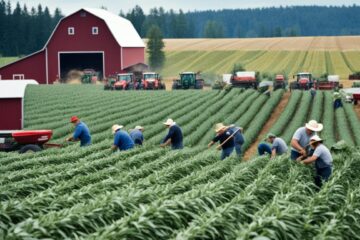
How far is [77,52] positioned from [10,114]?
3704 cm

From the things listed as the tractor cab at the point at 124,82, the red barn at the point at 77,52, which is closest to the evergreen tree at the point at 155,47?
the red barn at the point at 77,52

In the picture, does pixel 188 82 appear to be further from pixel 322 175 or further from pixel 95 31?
pixel 322 175

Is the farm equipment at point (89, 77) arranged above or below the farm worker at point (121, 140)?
below

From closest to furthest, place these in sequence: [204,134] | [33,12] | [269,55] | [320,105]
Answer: [204,134] < [320,105] < [269,55] < [33,12]

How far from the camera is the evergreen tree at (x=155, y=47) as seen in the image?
90.0 m

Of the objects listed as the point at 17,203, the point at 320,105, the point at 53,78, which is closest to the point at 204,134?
the point at 320,105

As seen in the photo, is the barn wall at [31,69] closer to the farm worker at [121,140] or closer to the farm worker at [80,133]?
the farm worker at [80,133]

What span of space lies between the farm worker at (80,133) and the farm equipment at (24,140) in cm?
205

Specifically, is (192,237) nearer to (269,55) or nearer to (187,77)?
(187,77)

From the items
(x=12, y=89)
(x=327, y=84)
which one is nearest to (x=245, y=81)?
(x=327, y=84)

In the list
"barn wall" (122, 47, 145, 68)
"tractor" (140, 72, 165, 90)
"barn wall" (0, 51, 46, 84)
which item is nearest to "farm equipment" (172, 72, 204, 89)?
"tractor" (140, 72, 165, 90)

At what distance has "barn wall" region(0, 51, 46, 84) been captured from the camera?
64.7m

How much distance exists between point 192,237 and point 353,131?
974 inches

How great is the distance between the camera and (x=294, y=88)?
2200 inches
